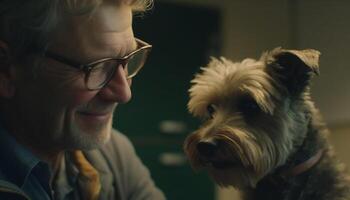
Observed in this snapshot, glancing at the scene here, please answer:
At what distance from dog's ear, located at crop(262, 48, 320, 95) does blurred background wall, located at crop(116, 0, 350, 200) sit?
5 centimetres

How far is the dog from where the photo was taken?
1.36 metres

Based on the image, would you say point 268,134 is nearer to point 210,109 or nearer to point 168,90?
point 210,109

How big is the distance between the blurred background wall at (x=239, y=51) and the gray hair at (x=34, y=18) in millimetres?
577

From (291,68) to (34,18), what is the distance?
1.98ft

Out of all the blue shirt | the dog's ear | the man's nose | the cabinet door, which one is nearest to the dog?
the dog's ear

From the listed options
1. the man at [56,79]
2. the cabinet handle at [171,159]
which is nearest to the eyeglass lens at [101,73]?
the man at [56,79]

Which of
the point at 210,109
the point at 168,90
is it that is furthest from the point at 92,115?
the point at 168,90

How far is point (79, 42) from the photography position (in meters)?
1.34

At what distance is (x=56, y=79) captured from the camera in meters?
1.36

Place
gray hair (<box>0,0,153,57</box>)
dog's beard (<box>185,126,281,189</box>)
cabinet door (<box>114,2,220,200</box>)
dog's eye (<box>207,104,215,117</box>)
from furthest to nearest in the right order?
cabinet door (<box>114,2,220,200</box>) → dog's eye (<box>207,104,215,117</box>) → dog's beard (<box>185,126,281,189</box>) → gray hair (<box>0,0,153,57</box>)

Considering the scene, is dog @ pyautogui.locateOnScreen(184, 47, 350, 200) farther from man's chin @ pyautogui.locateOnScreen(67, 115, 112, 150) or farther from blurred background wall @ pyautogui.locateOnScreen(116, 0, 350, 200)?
man's chin @ pyautogui.locateOnScreen(67, 115, 112, 150)

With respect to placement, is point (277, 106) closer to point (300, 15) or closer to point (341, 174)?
point (341, 174)


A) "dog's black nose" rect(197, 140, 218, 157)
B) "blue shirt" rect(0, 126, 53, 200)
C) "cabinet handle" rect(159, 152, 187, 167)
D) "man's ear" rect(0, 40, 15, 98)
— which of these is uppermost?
A: "man's ear" rect(0, 40, 15, 98)

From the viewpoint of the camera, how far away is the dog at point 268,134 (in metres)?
1.36
